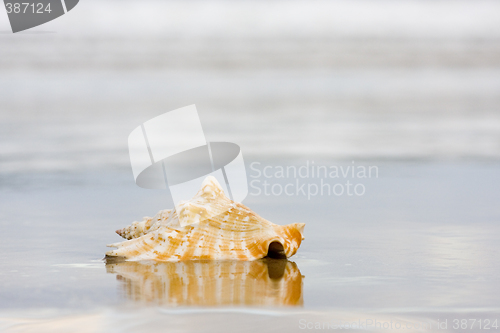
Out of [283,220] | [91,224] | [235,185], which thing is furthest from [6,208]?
[283,220]

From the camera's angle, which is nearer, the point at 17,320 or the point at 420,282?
the point at 17,320

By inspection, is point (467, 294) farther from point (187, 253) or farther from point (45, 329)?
point (45, 329)

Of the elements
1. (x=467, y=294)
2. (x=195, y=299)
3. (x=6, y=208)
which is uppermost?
(x=6, y=208)

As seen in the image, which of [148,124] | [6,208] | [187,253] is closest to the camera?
[187,253]

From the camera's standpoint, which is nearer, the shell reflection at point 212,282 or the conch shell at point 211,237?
the shell reflection at point 212,282

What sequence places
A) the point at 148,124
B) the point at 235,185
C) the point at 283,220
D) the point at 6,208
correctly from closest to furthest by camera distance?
the point at 283,220, the point at 235,185, the point at 6,208, the point at 148,124
